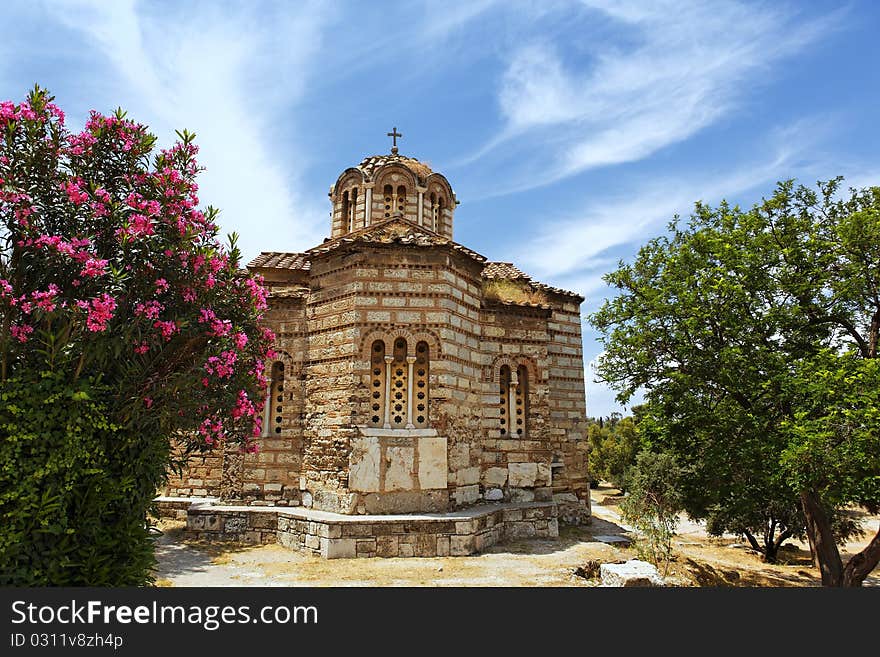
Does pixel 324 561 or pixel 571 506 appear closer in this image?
pixel 324 561

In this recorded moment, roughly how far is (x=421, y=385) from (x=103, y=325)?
738cm

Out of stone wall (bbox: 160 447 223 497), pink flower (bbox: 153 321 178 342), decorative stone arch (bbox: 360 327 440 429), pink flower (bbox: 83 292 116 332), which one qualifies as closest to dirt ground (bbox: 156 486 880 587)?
stone wall (bbox: 160 447 223 497)

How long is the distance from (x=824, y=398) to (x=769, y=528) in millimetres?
9335

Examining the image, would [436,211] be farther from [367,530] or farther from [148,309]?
[148,309]

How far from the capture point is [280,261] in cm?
1434

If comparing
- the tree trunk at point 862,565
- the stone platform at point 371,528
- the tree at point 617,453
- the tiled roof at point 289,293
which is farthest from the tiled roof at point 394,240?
the tree at point 617,453

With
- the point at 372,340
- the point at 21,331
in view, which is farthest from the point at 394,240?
the point at 21,331

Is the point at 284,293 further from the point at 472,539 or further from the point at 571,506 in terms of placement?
the point at 571,506

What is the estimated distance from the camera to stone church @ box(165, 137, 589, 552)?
10867 millimetres

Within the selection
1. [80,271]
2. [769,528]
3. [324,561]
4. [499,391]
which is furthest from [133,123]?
[769,528]

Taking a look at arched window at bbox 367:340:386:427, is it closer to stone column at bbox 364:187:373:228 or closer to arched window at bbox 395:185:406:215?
stone column at bbox 364:187:373:228

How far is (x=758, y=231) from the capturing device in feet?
34.8

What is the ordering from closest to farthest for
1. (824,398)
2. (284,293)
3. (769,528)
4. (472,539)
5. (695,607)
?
(695,607), (824,398), (472,539), (284,293), (769,528)

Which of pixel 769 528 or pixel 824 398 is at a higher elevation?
pixel 824 398
